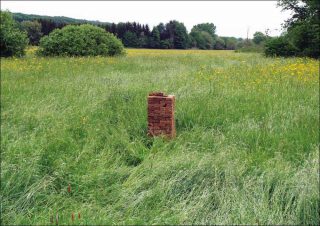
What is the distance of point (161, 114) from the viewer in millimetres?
4738

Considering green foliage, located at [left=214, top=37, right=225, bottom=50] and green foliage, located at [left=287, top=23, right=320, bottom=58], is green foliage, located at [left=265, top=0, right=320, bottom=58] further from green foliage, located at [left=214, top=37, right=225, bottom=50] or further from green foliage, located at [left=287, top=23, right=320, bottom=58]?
green foliage, located at [left=214, top=37, right=225, bottom=50]

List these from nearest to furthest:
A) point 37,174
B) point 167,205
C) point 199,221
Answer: point 199,221, point 167,205, point 37,174

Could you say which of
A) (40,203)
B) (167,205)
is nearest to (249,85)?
(167,205)

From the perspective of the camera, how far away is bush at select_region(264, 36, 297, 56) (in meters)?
20.2

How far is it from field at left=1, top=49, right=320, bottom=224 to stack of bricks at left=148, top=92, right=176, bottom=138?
16cm

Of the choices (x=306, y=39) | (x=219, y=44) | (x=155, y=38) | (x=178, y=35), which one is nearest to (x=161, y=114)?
(x=306, y=39)

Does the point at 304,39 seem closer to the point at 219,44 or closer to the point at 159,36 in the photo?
the point at 159,36

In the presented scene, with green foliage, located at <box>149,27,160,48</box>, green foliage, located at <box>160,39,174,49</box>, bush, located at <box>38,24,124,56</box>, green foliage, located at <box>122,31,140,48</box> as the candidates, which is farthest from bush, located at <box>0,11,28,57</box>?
green foliage, located at <box>160,39,174,49</box>

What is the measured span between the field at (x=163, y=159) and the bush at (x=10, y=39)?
39.0 ft

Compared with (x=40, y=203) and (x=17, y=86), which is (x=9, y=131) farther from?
(x=17, y=86)

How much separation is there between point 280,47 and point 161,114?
17865mm

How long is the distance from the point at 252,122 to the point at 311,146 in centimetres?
115

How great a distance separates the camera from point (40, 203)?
3.26m

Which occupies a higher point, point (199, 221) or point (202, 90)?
point (202, 90)
